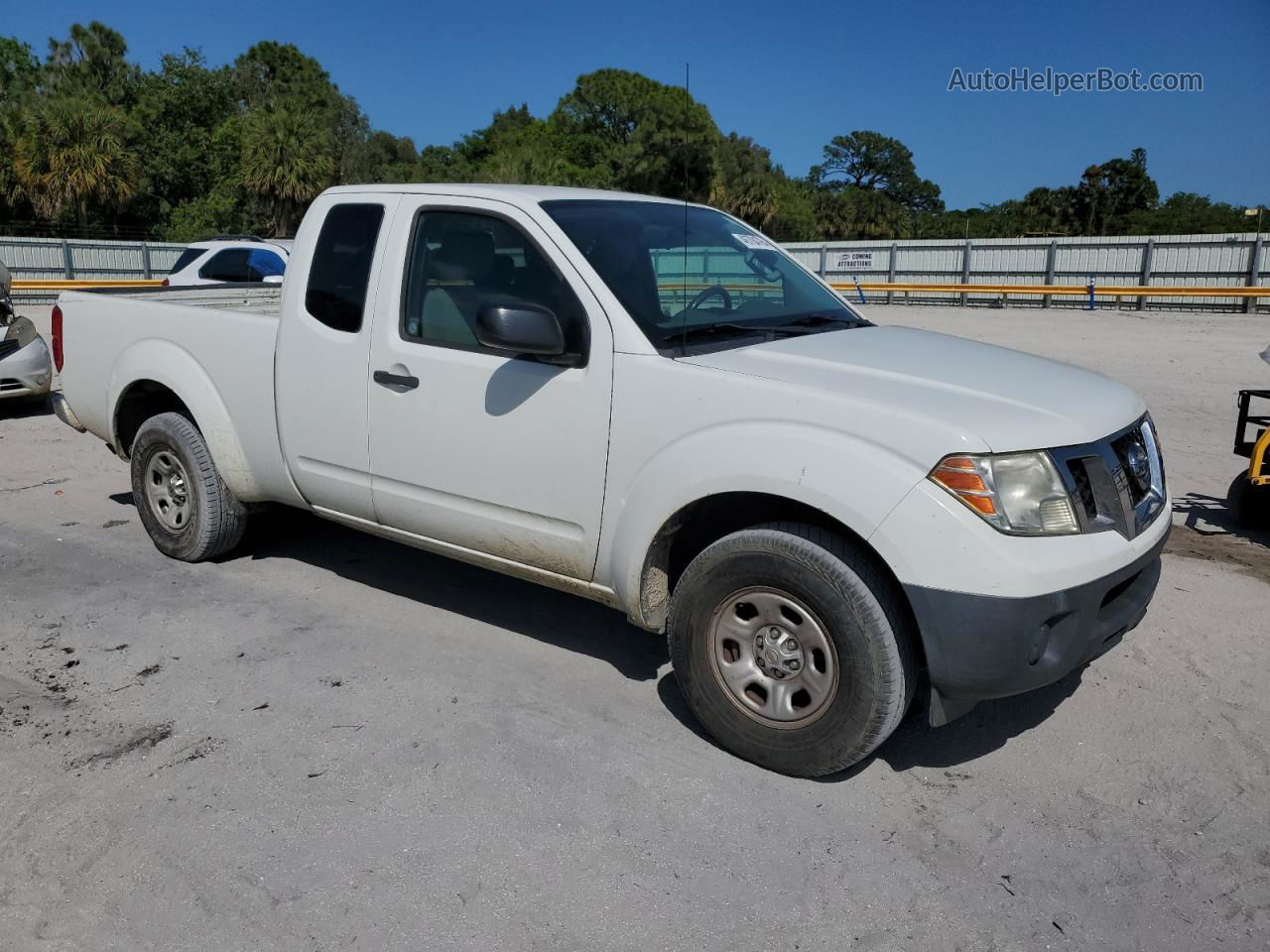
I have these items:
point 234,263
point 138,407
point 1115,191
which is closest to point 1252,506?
point 138,407

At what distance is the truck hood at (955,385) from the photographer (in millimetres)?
3271

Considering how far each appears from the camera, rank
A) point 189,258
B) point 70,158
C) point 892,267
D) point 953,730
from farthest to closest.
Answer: point 70,158, point 892,267, point 189,258, point 953,730

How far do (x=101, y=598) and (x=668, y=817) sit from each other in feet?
10.8

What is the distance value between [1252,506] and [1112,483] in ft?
11.8

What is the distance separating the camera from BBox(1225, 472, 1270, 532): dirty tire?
627 cm

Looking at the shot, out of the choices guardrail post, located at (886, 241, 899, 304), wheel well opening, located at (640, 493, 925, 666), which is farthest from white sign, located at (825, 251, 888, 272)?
wheel well opening, located at (640, 493, 925, 666)

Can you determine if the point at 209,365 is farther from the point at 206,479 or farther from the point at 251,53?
the point at 251,53

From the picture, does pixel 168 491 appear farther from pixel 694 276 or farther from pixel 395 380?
pixel 694 276

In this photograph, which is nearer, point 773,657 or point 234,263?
point 773,657

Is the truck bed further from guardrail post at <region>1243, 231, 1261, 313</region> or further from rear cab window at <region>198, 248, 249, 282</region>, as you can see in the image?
guardrail post at <region>1243, 231, 1261, 313</region>

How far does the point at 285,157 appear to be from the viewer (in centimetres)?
4162

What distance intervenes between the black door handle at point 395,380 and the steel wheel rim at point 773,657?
1579 millimetres

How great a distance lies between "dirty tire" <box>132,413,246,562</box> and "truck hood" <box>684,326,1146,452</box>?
2890mm

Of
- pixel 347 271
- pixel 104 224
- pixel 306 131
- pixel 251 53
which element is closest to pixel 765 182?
pixel 306 131
